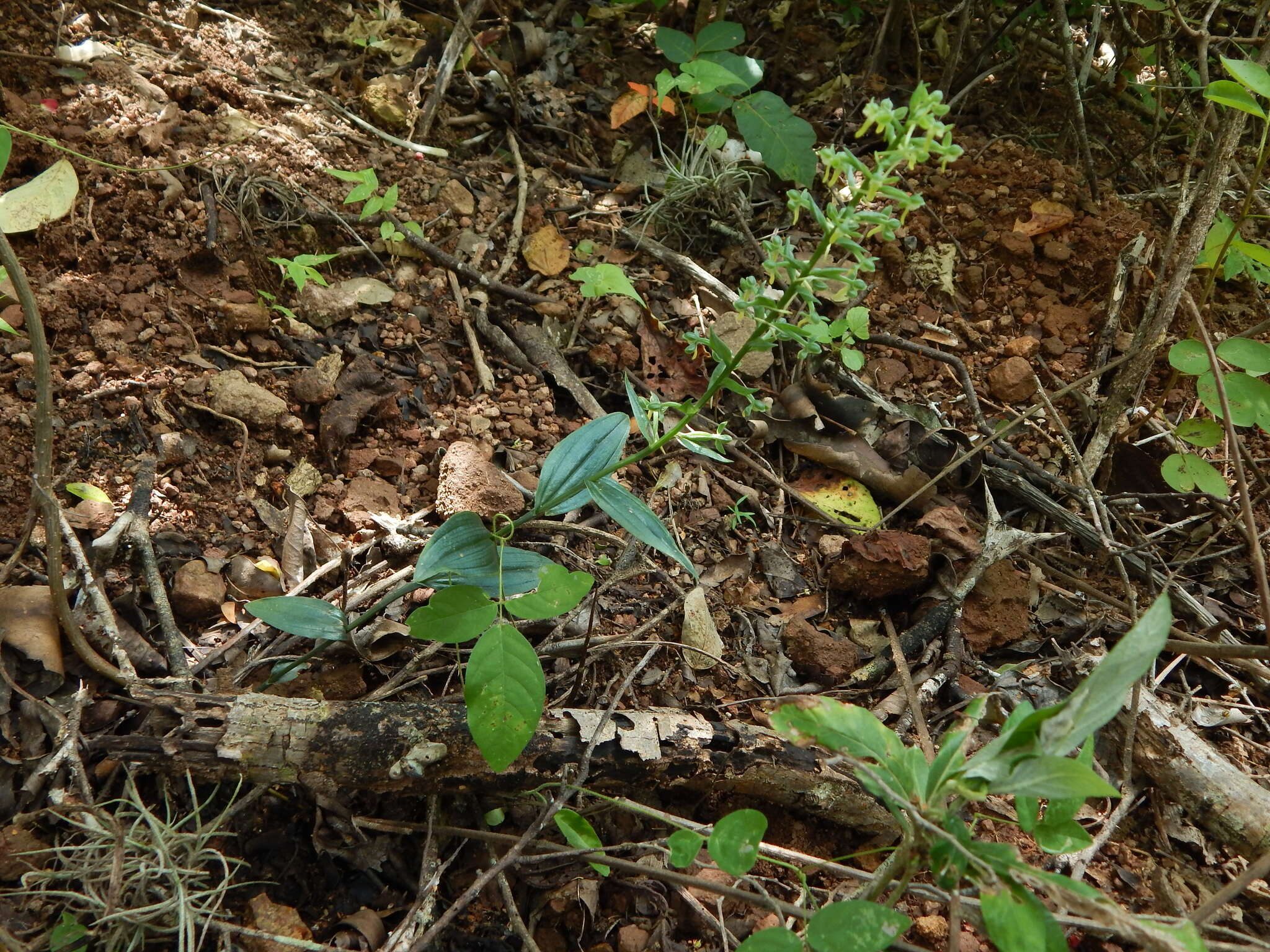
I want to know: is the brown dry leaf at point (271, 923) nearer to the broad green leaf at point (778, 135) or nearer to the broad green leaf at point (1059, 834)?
the broad green leaf at point (1059, 834)

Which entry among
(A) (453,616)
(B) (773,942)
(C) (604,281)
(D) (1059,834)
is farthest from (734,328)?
(B) (773,942)

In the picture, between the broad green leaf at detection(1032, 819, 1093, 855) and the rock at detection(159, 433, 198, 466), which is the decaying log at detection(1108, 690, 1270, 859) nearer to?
the broad green leaf at detection(1032, 819, 1093, 855)

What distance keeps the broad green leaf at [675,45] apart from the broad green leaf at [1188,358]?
1819mm

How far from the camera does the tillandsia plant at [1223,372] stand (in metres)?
2.27

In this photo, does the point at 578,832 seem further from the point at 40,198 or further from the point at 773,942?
the point at 40,198

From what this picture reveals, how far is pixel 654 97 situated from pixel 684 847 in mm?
2727

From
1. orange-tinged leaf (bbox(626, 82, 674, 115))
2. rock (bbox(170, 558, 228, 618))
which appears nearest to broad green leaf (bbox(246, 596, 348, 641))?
rock (bbox(170, 558, 228, 618))

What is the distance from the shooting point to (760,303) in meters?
1.47

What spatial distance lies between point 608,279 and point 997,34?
1.88 metres

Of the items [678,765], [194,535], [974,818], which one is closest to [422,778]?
[678,765]

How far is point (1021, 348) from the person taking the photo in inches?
114

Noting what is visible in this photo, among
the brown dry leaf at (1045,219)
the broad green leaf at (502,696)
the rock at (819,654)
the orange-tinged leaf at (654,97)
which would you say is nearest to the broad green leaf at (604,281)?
the orange-tinged leaf at (654,97)

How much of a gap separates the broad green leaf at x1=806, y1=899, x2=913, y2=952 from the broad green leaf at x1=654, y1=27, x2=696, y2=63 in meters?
2.64

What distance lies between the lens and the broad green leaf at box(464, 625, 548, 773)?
1462 millimetres
